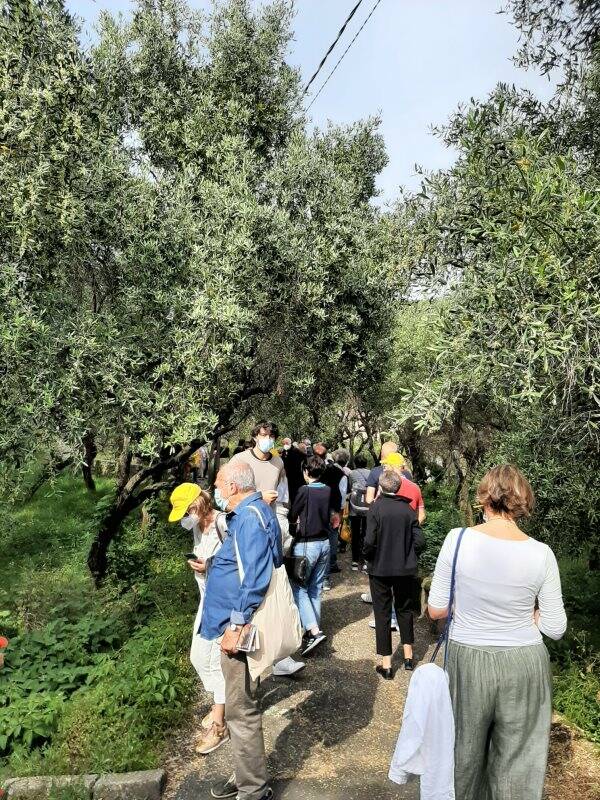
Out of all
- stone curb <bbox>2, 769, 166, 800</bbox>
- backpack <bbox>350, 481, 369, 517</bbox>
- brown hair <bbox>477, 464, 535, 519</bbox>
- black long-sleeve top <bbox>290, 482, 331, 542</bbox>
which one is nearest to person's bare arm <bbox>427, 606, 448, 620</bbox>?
brown hair <bbox>477, 464, 535, 519</bbox>

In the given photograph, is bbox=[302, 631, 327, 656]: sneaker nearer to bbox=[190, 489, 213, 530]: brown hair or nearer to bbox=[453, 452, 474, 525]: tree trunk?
bbox=[190, 489, 213, 530]: brown hair

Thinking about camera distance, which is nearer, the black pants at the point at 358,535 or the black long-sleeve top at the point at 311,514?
the black long-sleeve top at the point at 311,514

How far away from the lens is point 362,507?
9531 mm

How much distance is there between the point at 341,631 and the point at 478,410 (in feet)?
31.2

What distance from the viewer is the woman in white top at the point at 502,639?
116 inches

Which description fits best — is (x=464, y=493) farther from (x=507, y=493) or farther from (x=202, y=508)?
(x=507, y=493)

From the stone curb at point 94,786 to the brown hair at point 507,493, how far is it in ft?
9.72

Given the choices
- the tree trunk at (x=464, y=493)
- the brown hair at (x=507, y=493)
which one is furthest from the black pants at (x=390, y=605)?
the tree trunk at (x=464, y=493)

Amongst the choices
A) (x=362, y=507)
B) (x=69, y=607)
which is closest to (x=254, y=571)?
(x=69, y=607)

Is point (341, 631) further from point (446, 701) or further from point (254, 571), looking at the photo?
point (446, 701)

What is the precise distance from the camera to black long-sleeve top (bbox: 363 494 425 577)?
19.4ft

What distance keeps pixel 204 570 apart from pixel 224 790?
4.92 ft

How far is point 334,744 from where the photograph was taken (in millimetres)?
4758

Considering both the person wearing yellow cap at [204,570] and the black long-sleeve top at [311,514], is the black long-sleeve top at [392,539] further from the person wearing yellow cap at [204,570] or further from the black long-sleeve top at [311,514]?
the person wearing yellow cap at [204,570]
